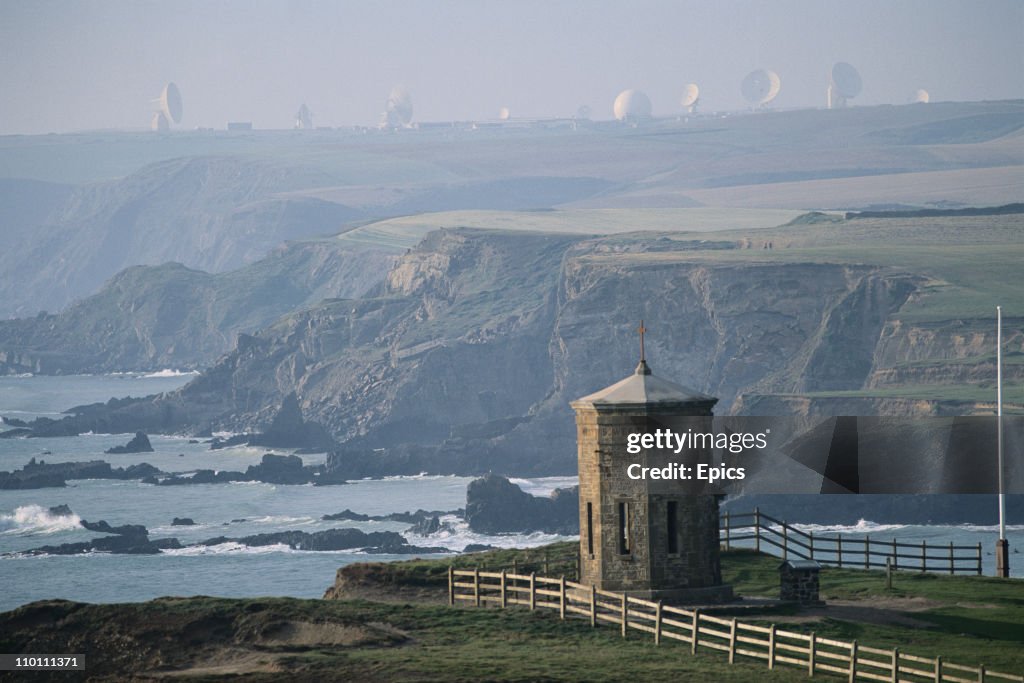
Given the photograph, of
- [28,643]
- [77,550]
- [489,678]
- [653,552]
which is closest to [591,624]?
[653,552]

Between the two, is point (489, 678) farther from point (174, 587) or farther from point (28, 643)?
point (174, 587)

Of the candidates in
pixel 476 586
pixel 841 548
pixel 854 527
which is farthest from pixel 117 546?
pixel 476 586

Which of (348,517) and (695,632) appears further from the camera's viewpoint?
(348,517)

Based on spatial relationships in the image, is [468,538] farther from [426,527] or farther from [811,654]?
[811,654]

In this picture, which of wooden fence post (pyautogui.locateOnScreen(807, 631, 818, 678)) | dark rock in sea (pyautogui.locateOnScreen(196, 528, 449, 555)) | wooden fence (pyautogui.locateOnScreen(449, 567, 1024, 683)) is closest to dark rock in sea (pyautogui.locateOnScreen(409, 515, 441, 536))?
dark rock in sea (pyautogui.locateOnScreen(196, 528, 449, 555))

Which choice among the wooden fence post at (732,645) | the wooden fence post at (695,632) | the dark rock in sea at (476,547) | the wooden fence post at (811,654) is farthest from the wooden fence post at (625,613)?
the dark rock in sea at (476,547)

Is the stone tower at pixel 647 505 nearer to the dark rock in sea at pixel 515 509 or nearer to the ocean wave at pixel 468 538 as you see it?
the ocean wave at pixel 468 538
